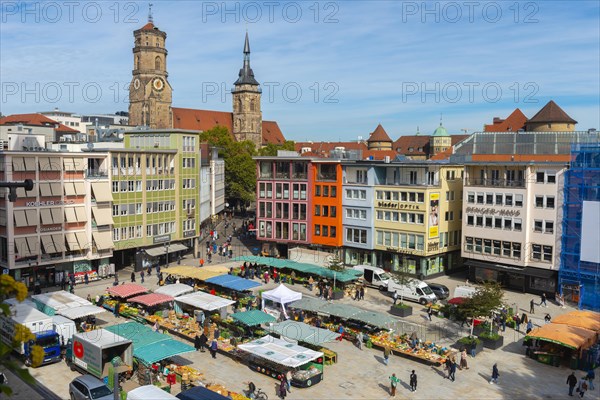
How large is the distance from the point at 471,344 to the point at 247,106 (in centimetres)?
11501

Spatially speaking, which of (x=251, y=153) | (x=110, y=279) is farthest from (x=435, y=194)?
(x=251, y=153)

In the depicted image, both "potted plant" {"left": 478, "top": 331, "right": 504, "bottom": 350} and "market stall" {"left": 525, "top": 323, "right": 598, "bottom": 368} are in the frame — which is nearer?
"market stall" {"left": 525, "top": 323, "right": 598, "bottom": 368}

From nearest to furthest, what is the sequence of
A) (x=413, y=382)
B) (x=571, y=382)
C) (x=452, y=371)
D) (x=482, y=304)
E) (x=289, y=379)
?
(x=571, y=382), (x=413, y=382), (x=289, y=379), (x=452, y=371), (x=482, y=304)

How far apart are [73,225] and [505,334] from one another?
120 feet

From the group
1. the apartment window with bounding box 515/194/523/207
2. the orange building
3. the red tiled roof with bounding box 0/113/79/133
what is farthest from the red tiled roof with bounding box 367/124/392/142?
the apartment window with bounding box 515/194/523/207

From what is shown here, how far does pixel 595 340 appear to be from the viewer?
34.8 meters

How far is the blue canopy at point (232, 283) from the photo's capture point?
45.0 m

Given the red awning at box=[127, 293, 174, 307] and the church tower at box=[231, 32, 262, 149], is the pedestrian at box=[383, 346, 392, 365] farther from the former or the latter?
the church tower at box=[231, 32, 262, 149]

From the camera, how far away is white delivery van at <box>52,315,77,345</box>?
111 feet

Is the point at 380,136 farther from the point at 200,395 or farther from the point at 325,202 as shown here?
the point at 200,395

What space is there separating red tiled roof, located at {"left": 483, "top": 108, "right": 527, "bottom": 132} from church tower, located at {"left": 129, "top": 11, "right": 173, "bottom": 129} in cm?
6654

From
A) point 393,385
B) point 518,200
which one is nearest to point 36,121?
point 518,200

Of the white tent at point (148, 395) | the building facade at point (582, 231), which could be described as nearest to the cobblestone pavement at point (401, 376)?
the white tent at point (148, 395)

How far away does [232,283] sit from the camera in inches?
1805
